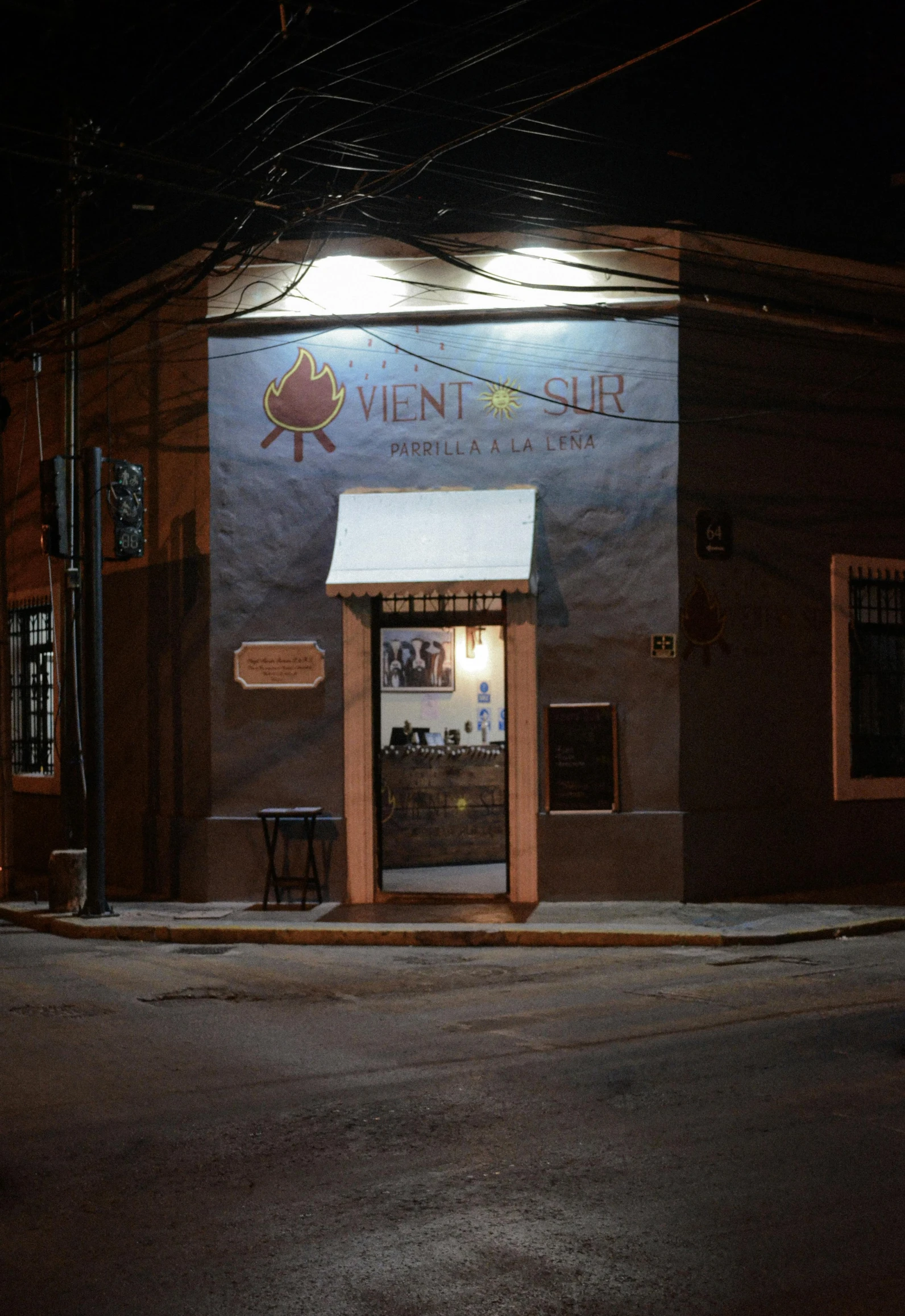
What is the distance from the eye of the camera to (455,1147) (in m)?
5.81

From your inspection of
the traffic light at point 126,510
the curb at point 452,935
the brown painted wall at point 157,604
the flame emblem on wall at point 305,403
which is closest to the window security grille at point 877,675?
the curb at point 452,935

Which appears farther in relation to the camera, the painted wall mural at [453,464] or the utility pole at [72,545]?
the painted wall mural at [453,464]

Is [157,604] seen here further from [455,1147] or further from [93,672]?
[455,1147]

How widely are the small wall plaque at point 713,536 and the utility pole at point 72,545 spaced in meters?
6.50

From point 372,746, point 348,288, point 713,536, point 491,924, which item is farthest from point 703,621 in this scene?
point 348,288

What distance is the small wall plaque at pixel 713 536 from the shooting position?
1427 centimetres

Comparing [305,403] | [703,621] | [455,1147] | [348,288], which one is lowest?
[455,1147]

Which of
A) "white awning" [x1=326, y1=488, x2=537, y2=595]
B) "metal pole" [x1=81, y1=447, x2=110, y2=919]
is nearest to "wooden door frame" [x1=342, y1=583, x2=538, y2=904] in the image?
"white awning" [x1=326, y1=488, x2=537, y2=595]

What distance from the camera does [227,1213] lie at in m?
5.01

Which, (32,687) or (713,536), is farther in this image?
(32,687)

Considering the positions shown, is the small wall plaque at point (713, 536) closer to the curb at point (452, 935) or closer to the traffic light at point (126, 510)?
the curb at point (452, 935)

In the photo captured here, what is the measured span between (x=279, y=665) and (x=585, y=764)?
3474mm

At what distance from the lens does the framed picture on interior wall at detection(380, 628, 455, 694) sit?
1798 centimetres

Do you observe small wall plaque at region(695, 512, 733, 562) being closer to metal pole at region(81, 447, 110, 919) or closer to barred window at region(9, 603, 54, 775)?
metal pole at region(81, 447, 110, 919)
